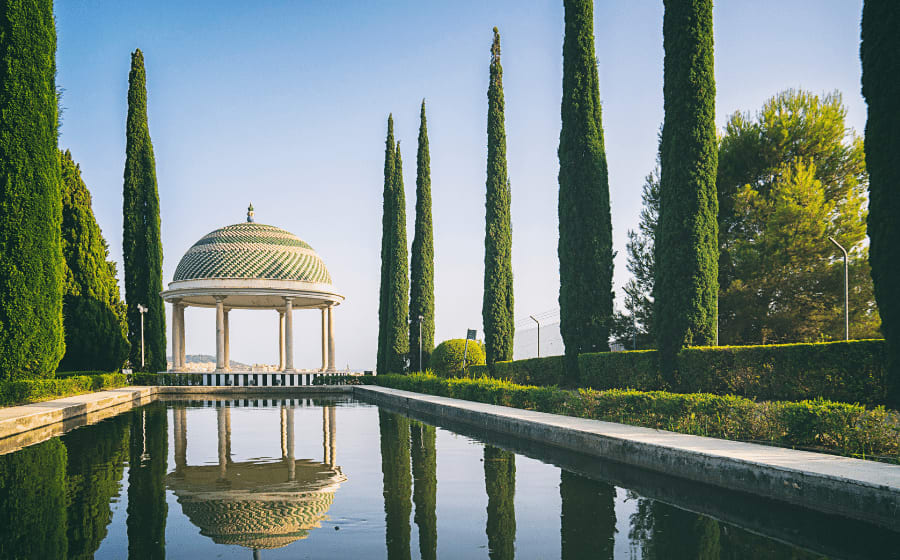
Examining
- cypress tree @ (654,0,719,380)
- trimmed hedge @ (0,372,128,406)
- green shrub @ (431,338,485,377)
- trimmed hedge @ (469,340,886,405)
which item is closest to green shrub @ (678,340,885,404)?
trimmed hedge @ (469,340,886,405)

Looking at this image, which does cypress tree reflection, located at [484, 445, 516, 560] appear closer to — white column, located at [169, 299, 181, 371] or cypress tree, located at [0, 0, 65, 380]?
cypress tree, located at [0, 0, 65, 380]

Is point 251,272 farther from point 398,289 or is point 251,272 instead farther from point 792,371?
point 792,371

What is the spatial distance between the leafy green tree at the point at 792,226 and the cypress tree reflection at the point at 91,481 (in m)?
20.7

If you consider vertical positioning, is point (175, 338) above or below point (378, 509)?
above

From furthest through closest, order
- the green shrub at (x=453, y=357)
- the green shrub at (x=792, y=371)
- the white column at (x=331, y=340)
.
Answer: the white column at (x=331, y=340) < the green shrub at (x=453, y=357) < the green shrub at (x=792, y=371)

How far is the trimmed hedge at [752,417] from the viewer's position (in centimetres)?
891

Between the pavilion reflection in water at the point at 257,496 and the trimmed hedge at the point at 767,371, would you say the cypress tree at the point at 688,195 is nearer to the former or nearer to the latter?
the trimmed hedge at the point at 767,371

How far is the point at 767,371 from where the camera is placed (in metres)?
13.5

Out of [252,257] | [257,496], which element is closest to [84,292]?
[252,257]

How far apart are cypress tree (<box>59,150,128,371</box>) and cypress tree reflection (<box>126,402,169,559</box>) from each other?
17121 millimetres

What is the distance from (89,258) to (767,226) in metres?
27.4

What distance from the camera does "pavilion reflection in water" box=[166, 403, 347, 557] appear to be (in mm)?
5641

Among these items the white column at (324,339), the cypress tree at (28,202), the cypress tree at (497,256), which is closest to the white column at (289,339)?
the white column at (324,339)

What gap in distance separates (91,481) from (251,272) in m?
36.3
